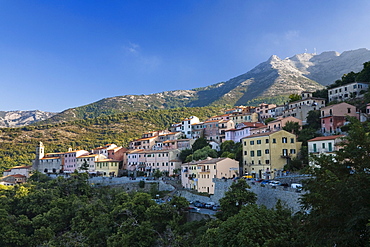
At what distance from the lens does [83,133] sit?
428 ft

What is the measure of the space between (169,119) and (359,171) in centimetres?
12977

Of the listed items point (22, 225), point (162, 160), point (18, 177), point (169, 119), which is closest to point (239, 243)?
point (22, 225)

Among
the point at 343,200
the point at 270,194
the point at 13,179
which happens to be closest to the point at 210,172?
the point at 270,194

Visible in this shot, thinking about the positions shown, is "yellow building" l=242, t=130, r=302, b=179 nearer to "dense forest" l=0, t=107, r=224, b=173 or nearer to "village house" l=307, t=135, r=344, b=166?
"village house" l=307, t=135, r=344, b=166

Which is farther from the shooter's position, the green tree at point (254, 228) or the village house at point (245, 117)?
the village house at point (245, 117)

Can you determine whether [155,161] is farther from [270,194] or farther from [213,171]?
[270,194]

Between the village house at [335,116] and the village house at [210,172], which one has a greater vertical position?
the village house at [335,116]

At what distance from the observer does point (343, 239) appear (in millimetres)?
11453

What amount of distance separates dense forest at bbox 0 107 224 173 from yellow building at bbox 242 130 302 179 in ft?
220

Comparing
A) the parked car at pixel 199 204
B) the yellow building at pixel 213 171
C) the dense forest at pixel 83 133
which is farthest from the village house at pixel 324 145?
the dense forest at pixel 83 133

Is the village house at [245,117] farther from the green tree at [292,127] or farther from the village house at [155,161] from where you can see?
the green tree at [292,127]

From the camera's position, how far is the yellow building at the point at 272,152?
44.8m

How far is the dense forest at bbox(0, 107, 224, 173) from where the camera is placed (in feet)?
368

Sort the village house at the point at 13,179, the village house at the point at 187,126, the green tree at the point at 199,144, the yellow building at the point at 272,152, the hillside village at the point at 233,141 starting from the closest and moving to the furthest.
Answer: the yellow building at the point at 272,152
the hillside village at the point at 233,141
the green tree at the point at 199,144
the village house at the point at 13,179
the village house at the point at 187,126
